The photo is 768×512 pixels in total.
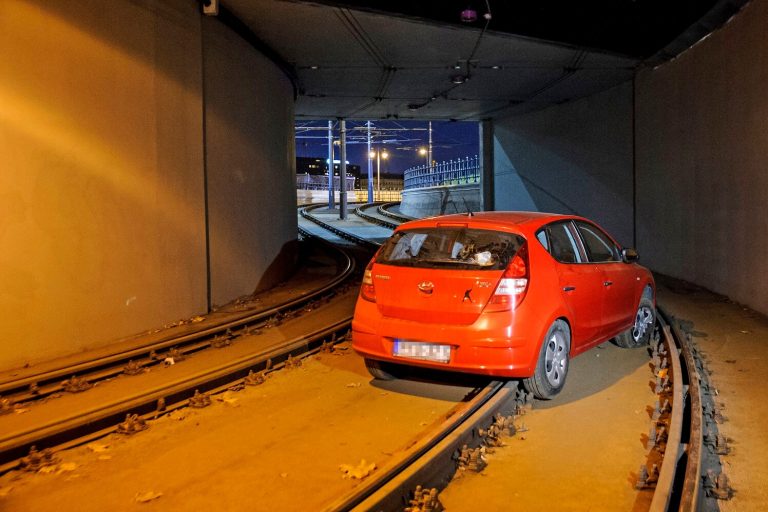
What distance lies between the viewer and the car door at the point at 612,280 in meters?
6.17

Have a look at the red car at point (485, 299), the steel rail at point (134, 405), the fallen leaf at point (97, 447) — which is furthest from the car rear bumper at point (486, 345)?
the fallen leaf at point (97, 447)

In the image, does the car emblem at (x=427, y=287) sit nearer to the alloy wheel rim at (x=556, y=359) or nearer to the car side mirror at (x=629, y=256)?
the alloy wheel rim at (x=556, y=359)

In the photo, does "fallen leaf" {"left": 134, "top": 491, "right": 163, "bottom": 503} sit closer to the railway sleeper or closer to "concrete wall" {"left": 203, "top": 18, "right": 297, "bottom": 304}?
the railway sleeper

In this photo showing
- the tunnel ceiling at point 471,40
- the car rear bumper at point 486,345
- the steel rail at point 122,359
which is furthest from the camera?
the tunnel ceiling at point 471,40

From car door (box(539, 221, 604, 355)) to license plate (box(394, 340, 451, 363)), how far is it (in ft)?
3.89

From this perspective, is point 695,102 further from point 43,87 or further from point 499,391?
point 43,87

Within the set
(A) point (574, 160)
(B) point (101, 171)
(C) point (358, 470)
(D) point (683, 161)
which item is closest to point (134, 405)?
(C) point (358, 470)

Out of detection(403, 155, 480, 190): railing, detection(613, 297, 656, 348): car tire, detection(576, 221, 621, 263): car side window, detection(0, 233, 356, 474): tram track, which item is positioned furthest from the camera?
detection(403, 155, 480, 190): railing

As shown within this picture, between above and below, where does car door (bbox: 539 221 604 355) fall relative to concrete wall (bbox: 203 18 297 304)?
below

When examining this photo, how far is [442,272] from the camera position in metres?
5.10

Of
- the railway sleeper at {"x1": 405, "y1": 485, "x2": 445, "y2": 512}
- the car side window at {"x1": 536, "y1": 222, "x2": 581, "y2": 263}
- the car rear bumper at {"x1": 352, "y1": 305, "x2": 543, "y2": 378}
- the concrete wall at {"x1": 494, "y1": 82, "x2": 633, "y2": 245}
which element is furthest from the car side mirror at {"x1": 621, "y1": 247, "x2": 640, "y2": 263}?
the concrete wall at {"x1": 494, "y1": 82, "x2": 633, "y2": 245}

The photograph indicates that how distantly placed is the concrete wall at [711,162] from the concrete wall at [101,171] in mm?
7843

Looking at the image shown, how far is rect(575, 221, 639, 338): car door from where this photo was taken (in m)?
6.17

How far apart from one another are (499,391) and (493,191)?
56.0 feet
